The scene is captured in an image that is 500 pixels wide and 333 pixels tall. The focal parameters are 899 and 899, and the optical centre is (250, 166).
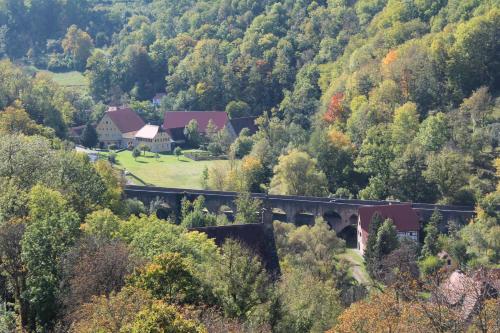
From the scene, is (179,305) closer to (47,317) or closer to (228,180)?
(47,317)

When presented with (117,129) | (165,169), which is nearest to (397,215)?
(165,169)

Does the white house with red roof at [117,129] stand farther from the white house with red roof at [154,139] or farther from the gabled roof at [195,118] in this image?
the gabled roof at [195,118]

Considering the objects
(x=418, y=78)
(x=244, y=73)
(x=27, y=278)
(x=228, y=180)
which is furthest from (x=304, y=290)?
(x=244, y=73)

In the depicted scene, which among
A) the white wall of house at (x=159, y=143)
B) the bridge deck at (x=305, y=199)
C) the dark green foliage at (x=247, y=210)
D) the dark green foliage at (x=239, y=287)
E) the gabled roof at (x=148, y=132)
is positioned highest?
the dark green foliage at (x=239, y=287)

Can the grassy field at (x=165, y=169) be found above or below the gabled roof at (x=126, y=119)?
below

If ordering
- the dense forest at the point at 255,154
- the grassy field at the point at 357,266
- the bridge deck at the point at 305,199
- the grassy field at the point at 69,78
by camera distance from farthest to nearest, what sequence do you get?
1. the grassy field at the point at 69,78
2. the bridge deck at the point at 305,199
3. the grassy field at the point at 357,266
4. the dense forest at the point at 255,154

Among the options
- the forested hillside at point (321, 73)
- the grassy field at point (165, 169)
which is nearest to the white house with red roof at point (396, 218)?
the forested hillside at point (321, 73)

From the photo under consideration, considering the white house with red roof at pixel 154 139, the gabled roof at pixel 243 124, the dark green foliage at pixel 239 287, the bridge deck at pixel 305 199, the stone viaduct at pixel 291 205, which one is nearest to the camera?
the dark green foliage at pixel 239 287

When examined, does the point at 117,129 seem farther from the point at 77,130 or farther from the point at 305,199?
the point at 305,199
